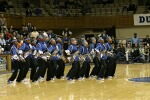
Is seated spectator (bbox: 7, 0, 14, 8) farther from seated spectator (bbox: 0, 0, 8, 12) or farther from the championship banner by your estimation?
the championship banner

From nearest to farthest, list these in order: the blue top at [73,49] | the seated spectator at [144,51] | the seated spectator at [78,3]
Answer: the blue top at [73,49] < the seated spectator at [144,51] < the seated spectator at [78,3]

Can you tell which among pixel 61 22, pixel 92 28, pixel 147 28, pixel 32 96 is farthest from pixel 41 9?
pixel 32 96

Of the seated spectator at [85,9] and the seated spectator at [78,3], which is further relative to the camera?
the seated spectator at [78,3]

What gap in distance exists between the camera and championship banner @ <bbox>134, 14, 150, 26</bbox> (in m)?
35.4

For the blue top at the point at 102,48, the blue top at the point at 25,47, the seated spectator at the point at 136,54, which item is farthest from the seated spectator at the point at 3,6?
the blue top at the point at 102,48

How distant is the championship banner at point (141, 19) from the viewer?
116 ft

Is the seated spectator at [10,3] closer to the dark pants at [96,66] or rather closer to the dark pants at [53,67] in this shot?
the dark pants at [53,67]

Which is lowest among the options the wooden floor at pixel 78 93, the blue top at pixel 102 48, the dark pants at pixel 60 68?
the dark pants at pixel 60 68

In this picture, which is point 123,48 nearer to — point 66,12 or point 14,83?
point 66,12

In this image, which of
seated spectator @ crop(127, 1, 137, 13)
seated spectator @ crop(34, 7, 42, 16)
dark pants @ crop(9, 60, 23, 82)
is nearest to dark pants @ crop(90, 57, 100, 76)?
dark pants @ crop(9, 60, 23, 82)

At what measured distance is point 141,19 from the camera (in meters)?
35.5

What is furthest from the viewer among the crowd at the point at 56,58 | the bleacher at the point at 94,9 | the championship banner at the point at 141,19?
the bleacher at the point at 94,9

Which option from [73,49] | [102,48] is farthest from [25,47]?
[102,48]

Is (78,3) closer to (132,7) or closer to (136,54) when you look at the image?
(132,7)
